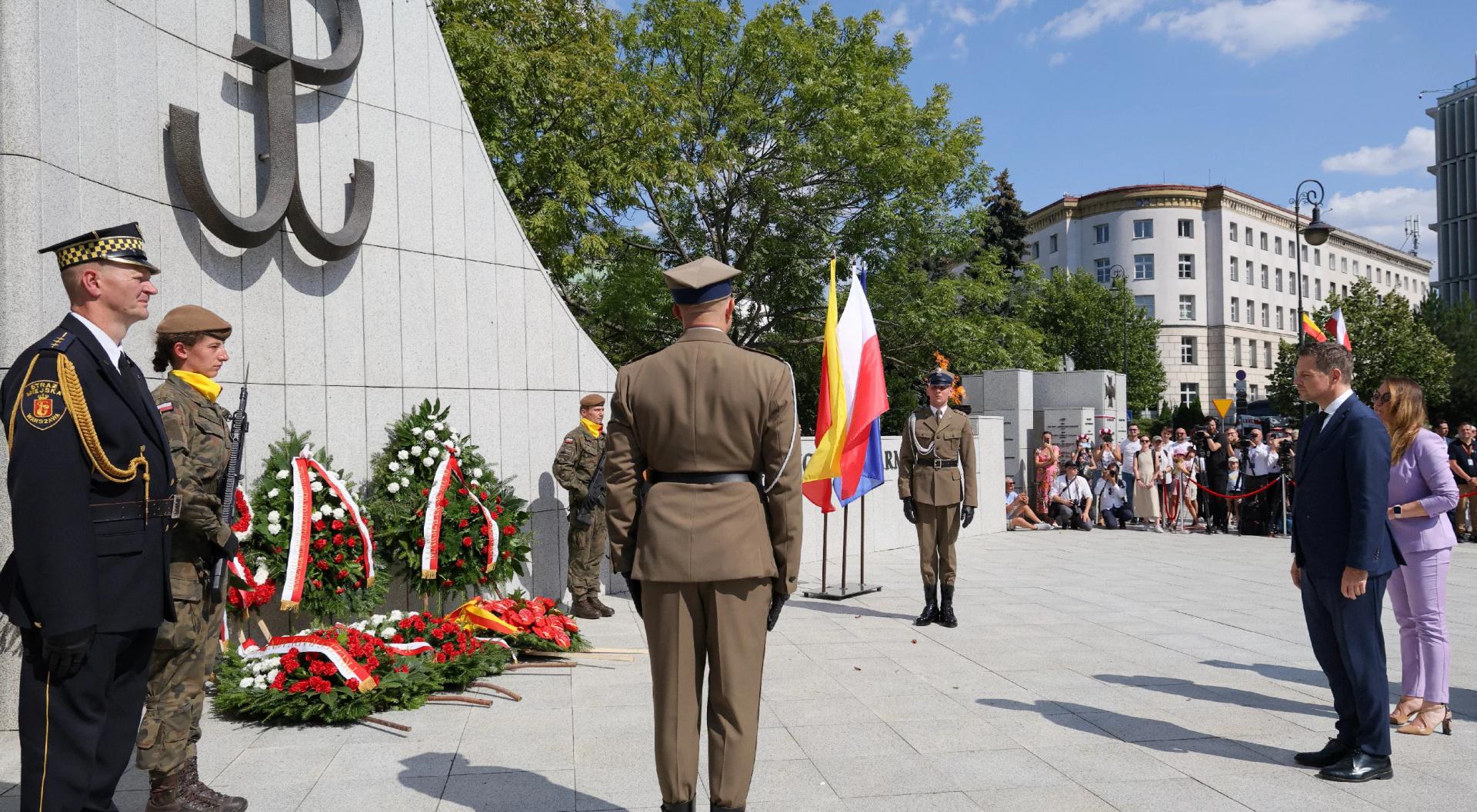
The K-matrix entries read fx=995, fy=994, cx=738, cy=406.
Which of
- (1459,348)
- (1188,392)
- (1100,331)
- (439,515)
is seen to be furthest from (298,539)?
(1188,392)

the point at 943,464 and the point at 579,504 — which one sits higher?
the point at 943,464

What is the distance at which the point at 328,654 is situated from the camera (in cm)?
539

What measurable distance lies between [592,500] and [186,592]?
4.30 m

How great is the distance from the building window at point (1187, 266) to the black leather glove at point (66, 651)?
7057cm

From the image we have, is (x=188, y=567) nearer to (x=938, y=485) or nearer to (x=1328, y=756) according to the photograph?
(x=1328, y=756)

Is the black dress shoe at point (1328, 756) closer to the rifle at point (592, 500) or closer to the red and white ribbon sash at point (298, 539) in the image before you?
the rifle at point (592, 500)

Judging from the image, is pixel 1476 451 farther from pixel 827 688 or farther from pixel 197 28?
pixel 197 28

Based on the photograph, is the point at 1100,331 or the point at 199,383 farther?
Answer: the point at 1100,331

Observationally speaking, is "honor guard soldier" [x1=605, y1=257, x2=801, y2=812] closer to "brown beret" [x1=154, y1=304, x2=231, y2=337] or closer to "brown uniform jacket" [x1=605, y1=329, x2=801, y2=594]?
"brown uniform jacket" [x1=605, y1=329, x2=801, y2=594]

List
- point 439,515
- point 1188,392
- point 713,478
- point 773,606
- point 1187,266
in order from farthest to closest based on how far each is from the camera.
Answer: point 1188,392 → point 1187,266 → point 439,515 → point 773,606 → point 713,478

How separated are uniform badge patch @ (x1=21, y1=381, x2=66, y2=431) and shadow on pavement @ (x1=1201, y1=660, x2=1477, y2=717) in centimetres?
622

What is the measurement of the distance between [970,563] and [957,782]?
27.2 feet

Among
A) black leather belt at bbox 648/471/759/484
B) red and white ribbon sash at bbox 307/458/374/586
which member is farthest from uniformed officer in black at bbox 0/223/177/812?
red and white ribbon sash at bbox 307/458/374/586

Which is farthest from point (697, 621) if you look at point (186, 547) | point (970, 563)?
point (970, 563)
